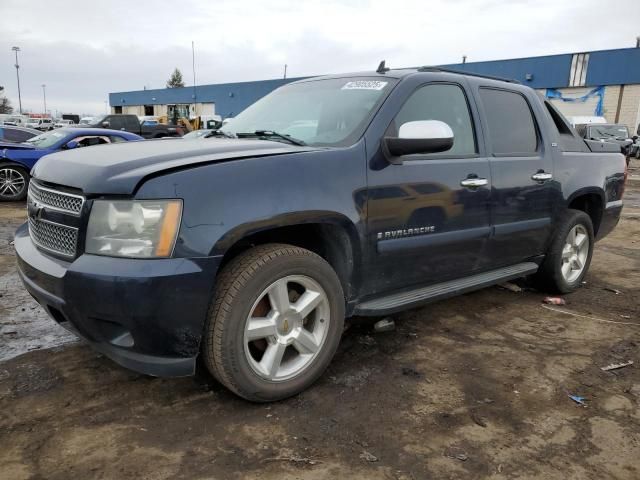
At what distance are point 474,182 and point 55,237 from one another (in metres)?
2.52

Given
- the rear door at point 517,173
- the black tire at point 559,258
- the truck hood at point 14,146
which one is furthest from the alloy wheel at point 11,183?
the black tire at point 559,258

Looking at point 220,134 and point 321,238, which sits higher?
point 220,134

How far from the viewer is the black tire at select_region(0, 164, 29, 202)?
9.40 m

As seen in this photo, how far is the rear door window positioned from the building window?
98.4 ft

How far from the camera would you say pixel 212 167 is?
235 cm

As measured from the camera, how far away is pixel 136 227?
224 cm

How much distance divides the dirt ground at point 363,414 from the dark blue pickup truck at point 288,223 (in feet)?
0.95

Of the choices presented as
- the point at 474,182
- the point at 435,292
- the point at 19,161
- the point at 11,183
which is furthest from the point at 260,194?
the point at 11,183

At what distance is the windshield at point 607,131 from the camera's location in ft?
66.6

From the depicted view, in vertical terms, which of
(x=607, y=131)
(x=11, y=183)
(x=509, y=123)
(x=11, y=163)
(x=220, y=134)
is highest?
(x=607, y=131)

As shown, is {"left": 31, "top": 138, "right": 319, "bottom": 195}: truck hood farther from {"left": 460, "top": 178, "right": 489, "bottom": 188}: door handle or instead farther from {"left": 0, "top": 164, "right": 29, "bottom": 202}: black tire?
Answer: {"left": 0, "top": 164, "right": 29, "bottom": 202}: black tire

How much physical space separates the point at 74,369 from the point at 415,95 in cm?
266

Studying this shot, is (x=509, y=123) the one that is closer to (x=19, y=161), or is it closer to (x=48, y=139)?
(x=19, y=161)

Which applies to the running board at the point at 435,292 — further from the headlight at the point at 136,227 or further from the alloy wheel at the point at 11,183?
the alloy wheel at the point at 11,183
